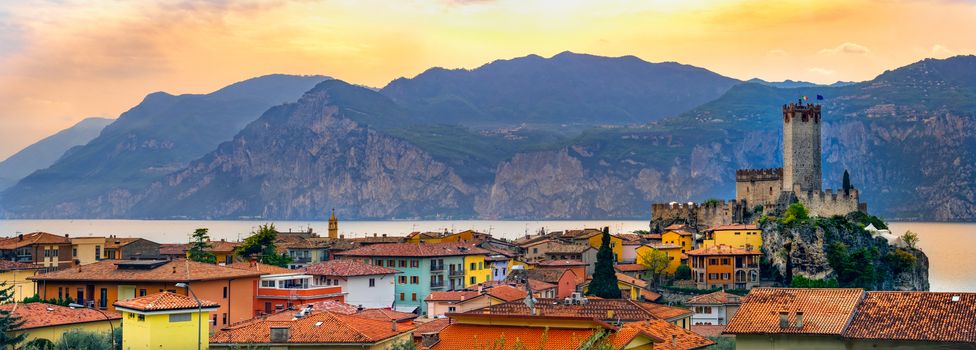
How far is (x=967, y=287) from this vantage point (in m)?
133

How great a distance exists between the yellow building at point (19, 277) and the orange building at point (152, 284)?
7.78m

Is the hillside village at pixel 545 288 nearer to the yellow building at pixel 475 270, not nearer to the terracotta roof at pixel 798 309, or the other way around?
the terracotta roof at pixel 798 309

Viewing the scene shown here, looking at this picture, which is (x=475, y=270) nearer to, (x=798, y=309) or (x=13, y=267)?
(x=13, y=267)

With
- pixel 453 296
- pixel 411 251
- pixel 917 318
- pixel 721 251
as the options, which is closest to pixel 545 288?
pixel 411 251

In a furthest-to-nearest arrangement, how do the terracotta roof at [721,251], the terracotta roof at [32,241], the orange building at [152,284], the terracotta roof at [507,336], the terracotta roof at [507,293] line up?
the terracotta roof at [721,251] < the terracotta roof at [32,241] < the terracotta roof at [507,293] < the orange building at [152,284] < the terracotta roof at [507,336]

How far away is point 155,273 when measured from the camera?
57.8 meters

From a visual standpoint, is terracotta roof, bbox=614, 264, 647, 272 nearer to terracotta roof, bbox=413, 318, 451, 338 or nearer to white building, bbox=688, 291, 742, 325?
white building, bbox=688, 291, 742, 325

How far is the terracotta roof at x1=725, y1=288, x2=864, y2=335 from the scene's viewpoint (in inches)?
1486

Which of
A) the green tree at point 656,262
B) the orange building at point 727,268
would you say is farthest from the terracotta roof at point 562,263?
the orange building at point 727,268

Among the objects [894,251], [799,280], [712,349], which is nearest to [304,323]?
[712,349]

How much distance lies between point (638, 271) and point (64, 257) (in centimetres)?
4452

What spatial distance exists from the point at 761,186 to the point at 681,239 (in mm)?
10319

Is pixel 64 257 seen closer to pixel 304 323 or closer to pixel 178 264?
pixel 178 264

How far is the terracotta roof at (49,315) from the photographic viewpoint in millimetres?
45906
